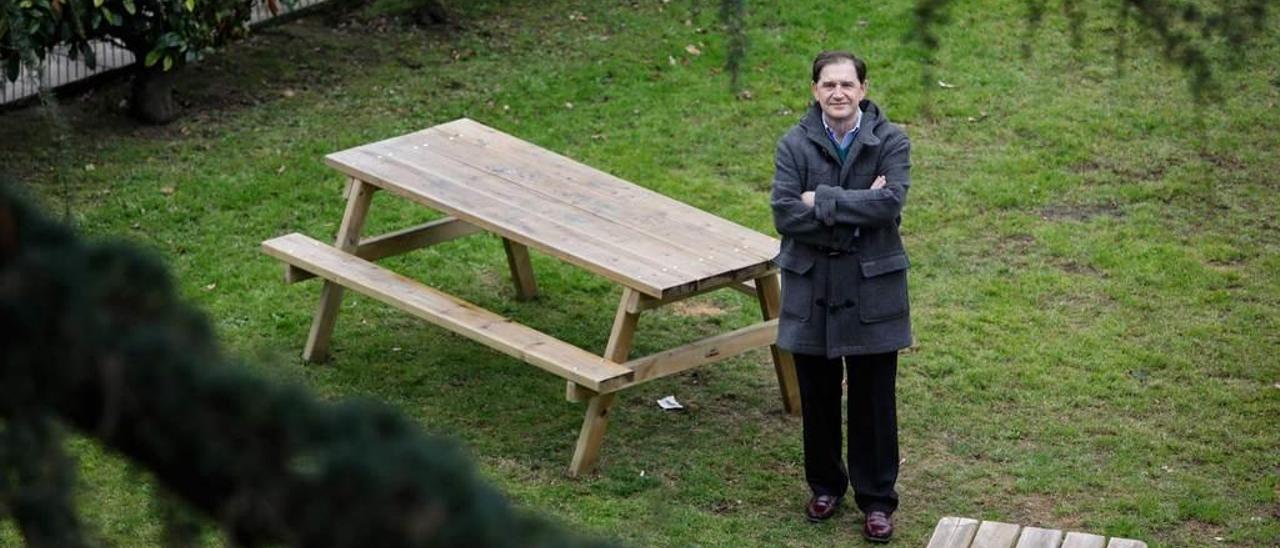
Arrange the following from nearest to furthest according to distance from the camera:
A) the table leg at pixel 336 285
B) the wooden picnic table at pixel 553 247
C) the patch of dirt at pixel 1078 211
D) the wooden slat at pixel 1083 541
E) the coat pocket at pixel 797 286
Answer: the wooden slat at pixel 1083 541, the coat pocket at pixel 797 286, the wooden picnic table at pixel 553 247, the table leg at pixel 336 285, the patch of dirt at pixel 1078 211

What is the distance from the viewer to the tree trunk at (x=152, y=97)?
37.2 feet

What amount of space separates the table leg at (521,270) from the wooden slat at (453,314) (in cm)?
109

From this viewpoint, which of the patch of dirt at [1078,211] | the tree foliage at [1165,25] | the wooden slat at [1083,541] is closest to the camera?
the tree foliage at [1165,25]

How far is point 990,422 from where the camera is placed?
805 centimetres

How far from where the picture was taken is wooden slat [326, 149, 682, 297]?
7.29 metres

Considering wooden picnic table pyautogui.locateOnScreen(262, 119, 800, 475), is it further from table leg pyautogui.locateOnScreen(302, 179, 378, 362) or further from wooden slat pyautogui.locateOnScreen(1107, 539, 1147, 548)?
wooden slat pyautogui.locateOnScreen(1107, 539, 1147, 548)

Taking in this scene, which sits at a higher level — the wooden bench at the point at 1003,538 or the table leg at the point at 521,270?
→ the wooden bench at the point at 1003,538

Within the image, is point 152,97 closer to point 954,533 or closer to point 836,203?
point 836,203

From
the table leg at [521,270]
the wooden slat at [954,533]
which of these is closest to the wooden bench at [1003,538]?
the wooden slat at [954,533]

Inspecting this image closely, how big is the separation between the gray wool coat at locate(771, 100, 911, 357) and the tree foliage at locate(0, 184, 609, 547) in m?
5.39

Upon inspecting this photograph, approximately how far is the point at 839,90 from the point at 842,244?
0.57m

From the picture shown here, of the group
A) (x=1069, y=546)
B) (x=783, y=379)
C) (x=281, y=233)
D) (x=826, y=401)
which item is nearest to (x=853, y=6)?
(x=281, y=233)

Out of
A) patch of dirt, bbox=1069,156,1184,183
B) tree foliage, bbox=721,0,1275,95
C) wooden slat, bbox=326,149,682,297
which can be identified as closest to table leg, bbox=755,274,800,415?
wooden slat, bbox=326,149,682,297

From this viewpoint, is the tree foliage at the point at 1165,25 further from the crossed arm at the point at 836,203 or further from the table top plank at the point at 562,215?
the table top plank at the point at 562,215
